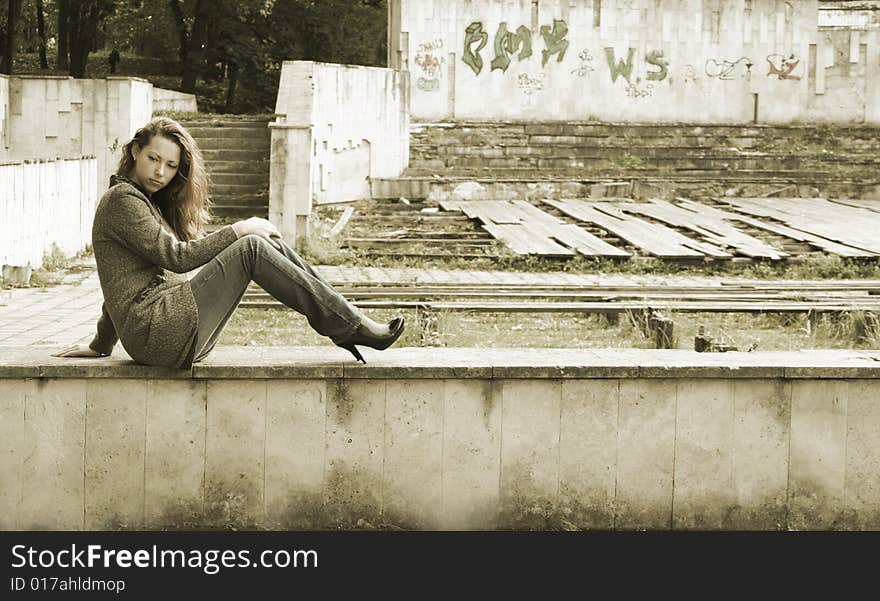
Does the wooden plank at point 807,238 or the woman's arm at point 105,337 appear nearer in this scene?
the woman's arm at point 105,337

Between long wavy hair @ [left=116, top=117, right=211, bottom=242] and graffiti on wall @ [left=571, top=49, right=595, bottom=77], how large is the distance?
26.4 m

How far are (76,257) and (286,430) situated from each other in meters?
11.8

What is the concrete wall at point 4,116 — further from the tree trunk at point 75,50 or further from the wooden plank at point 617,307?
the tree trunk at point 75,50

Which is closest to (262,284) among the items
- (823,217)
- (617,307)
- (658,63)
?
(617,307)

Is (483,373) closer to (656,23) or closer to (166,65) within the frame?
(656,23)

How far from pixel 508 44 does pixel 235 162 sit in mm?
11549

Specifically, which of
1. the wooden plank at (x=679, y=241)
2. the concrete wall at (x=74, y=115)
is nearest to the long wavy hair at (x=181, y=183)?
the wooden plank at (x=679, y=241)

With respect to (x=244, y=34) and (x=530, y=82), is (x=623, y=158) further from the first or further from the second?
(x=244, y=34)

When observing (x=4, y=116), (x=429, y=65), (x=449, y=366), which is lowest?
(x=449, y=366)

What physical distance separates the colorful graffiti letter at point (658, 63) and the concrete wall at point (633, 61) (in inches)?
0.9

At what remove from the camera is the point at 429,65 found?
102 ft

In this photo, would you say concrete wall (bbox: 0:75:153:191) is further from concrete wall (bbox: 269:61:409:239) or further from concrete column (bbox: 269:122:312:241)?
concrete column (bbox: 269:122:312:241)

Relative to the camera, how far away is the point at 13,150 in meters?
19.7

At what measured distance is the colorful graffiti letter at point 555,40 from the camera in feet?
105
